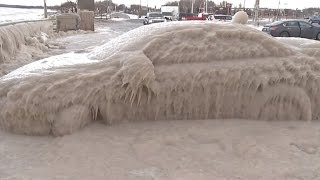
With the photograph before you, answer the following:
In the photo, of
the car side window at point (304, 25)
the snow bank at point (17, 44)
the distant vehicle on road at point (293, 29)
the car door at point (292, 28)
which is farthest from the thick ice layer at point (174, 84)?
the car side window at point (304, 25)

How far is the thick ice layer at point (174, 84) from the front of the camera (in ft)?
12.4

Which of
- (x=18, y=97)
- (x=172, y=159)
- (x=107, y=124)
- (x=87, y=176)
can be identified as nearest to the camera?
(x=87, y=176)

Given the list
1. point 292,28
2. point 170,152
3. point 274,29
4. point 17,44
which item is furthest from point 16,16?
point 170,152

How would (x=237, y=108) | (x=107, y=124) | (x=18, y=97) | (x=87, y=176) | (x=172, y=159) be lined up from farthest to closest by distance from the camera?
(x=237, y=108), (x=107, y=124), (x=18, y=97), (x=172, y=159), (x=87, y=176)

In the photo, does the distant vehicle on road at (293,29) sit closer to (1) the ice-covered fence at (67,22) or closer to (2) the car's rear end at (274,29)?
(2) the car's rear end at (274,29)

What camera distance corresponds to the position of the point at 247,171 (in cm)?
322

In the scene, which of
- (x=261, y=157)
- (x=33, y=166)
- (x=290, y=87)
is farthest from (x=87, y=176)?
(x=290, y=87)

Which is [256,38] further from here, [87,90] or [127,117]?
Answer: [87,90]

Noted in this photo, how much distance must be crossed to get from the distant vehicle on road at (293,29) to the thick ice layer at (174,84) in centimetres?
1550

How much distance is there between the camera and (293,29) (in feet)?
63.3

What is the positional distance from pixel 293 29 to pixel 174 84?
55.8 ft

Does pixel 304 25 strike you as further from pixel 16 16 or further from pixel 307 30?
pixel 16 16

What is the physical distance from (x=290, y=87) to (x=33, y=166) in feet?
9.78

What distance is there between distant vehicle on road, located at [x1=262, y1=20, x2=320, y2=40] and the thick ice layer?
15.5m
